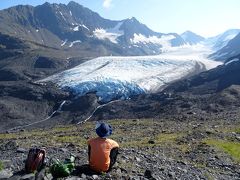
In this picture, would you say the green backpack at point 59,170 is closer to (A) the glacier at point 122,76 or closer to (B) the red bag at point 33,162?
(B) the red bag at point 33,162

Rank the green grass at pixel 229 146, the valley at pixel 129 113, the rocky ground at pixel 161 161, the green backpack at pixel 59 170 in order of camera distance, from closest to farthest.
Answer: the green backpack at pixel 59 170 < the rocky ground at pixel 161 161 < the valley at pixel 129 113 < the green grass at pixel 229 146

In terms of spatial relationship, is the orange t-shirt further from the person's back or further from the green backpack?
the green backpack

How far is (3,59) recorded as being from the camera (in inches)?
7224

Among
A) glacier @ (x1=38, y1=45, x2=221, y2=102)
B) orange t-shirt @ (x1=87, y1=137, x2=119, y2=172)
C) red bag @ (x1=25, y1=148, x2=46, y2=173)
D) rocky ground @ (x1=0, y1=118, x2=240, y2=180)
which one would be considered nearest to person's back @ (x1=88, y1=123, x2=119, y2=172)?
orange t-shirt @ (x1=87, y1=137, x2=119, y2=172)

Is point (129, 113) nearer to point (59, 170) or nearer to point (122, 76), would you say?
point (122, 76)

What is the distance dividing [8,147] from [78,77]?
107927 millimetres

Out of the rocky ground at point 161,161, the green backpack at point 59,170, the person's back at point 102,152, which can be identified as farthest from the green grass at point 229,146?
the green backpack at point 59,170

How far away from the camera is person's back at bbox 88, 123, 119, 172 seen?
612 inches

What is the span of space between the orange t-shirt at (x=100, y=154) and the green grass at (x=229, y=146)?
10.7 m

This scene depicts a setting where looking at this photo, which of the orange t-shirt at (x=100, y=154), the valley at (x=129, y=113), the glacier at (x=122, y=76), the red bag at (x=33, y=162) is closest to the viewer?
the red bag at (x=33, y=162)

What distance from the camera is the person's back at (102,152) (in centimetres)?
1554

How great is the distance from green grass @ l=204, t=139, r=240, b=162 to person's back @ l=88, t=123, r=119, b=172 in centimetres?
1046

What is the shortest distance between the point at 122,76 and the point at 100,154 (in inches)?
Result: 4293

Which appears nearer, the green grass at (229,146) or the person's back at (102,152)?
the person's back at (102,152)
